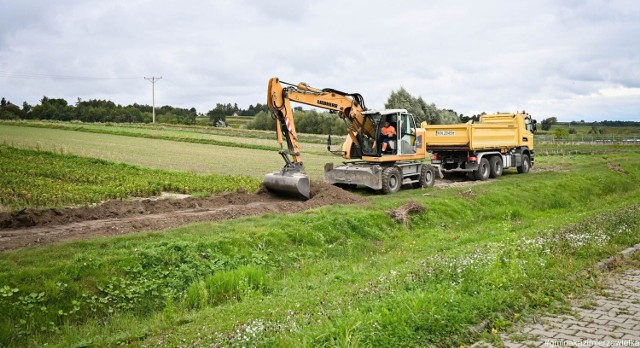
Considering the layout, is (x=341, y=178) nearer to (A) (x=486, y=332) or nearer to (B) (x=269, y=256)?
(B) (x=269, y=256)

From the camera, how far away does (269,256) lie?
12.1 m

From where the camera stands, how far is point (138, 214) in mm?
14469

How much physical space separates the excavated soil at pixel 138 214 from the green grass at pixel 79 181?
1.33 meters

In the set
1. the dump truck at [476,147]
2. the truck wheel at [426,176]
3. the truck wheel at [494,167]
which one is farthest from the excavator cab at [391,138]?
the truck wheel at [494,167]

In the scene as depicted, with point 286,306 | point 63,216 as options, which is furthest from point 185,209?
point 286,306

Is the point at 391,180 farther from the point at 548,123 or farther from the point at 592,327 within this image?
the point at 548,123

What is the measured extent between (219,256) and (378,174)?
982 cm

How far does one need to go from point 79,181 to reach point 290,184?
24.7 ft

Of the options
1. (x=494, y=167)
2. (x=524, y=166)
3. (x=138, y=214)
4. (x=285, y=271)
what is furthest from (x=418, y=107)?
(x=285, y=271)

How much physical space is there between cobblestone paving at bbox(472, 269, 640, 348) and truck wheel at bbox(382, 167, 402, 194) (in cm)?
1247

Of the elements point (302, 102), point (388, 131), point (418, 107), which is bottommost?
point (388, 131)

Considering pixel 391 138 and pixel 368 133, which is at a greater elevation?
pixel 368 133

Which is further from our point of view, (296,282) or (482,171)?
(482,171)

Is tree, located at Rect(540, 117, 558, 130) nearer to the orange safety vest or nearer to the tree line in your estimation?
the tree line
